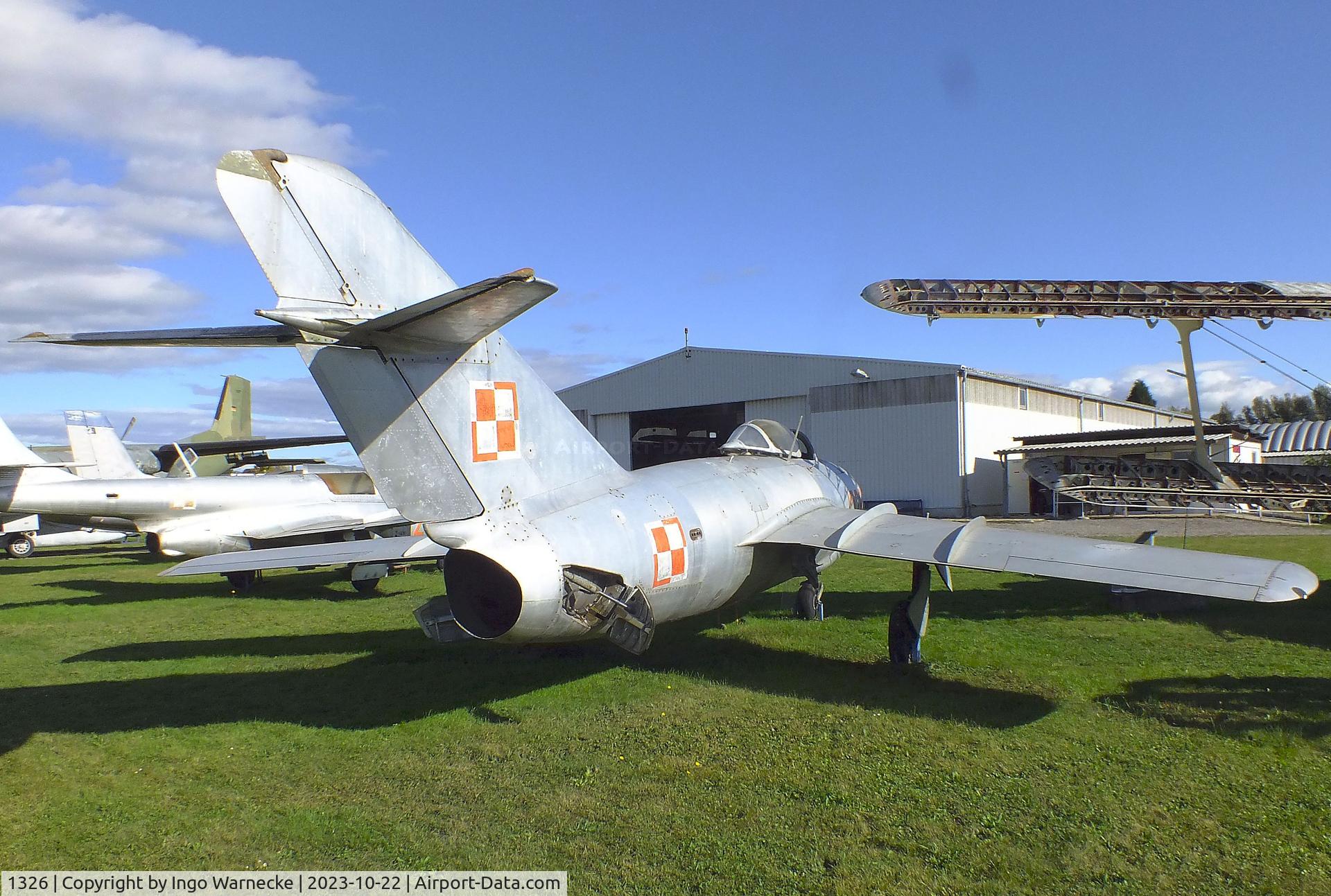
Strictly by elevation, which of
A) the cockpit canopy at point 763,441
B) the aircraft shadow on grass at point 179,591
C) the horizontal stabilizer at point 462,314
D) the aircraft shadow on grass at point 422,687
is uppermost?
the horizontal stabilizer at point 462,314

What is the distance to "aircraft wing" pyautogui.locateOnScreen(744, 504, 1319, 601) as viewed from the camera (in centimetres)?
570

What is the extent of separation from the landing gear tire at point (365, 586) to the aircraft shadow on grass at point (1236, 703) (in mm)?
12151

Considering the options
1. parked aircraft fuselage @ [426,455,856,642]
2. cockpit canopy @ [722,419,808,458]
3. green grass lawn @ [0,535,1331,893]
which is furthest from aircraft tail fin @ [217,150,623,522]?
cockpit canopy @ [722,419,808,458]

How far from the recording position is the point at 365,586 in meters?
14.8

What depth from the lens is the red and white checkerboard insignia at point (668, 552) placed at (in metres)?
6.73

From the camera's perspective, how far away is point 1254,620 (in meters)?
9.92

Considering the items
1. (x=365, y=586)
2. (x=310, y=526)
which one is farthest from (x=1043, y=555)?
(x=310, y=526)

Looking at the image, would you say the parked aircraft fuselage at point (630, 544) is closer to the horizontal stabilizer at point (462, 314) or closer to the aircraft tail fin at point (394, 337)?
the aircraft tail fin at point (394, 337)

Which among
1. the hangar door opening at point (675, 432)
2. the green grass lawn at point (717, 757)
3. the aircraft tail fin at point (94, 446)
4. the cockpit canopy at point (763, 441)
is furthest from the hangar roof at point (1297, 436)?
the aircraft tail fin at point (94, 446)

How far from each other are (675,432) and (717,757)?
31.4 metres

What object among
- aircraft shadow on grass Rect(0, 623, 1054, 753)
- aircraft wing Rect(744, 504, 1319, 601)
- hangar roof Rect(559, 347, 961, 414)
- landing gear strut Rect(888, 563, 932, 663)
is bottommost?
aircraft shadow on grass Rect(0, 623, 1054, 753)

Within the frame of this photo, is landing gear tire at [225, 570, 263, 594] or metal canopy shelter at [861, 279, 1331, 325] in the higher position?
metal canopy shelter at [861, 279, 1331, 325]

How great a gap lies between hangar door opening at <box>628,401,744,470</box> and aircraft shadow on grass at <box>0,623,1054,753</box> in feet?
80.9

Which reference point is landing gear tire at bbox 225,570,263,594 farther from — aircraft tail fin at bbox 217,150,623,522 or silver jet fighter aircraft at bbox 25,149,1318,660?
aircraft tail fin at bbox 217,150,623,522
